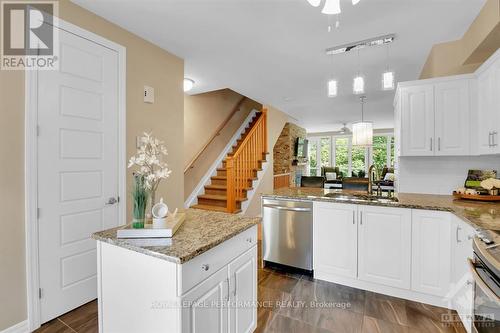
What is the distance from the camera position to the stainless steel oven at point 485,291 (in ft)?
3.73

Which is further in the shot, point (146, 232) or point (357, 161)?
point (357, 161)

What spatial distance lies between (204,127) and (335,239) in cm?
358

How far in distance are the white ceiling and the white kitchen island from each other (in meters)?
1.85

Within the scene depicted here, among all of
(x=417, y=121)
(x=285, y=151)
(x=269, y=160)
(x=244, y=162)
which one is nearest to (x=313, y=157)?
(x=285, y=151)

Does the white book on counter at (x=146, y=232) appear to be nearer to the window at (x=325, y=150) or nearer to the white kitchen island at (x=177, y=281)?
the white kitchen island at (x=177, y=281)

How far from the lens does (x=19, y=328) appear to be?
5.61 feet

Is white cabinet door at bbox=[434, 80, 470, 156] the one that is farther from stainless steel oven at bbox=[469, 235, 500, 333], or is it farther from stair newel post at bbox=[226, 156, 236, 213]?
stair newel post at bbox=[226, 156, 236, 213]

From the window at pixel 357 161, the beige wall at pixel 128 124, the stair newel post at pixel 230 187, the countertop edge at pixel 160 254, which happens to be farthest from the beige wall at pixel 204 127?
the window at pixel 357 161

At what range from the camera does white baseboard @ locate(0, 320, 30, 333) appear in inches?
65.4

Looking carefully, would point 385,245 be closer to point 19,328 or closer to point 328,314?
point 328,314

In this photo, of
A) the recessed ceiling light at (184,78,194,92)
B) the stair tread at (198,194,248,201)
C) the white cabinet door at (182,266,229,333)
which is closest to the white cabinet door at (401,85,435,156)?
the white cabinet door at (182,266,229,333)

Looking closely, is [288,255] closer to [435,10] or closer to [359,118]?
[435,10]

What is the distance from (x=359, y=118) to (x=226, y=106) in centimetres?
423

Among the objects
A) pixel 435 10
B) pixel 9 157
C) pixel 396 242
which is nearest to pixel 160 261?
pixel 9 157
